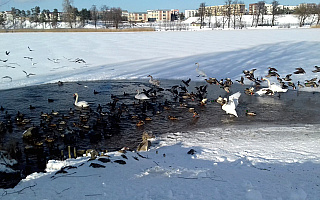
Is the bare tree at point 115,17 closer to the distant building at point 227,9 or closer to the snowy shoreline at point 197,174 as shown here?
the distant building at point 227,9

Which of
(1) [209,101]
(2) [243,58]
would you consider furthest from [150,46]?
(1) [209,101]

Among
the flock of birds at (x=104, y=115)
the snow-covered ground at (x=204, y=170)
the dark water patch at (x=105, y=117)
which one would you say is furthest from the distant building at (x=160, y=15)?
the flock of birds at (x=104, y=115)

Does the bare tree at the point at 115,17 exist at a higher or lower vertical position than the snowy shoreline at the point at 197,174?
higher

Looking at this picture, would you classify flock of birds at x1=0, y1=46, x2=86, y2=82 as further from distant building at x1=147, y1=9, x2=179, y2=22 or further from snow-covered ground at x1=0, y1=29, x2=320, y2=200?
distant building at x1=147, y1=9, x2=179, y2=22

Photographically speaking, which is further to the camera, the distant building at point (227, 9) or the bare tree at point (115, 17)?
the distant building at point (227, 9)

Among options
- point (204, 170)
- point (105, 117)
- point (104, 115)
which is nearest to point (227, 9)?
point (104, 115)

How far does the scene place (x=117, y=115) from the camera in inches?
Answer: 411

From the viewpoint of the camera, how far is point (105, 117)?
1063cm

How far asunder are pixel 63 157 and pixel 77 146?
→ 0.95 m

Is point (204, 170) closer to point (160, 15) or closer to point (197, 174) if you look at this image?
point (197, 174)

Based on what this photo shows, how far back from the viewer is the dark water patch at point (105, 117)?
26.4ft

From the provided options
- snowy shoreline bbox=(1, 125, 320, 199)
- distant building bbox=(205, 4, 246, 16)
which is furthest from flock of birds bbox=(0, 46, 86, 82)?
distant building bbox=(205, 4, 246, 16)

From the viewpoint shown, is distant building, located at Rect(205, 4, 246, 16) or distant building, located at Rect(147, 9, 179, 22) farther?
distant building, located at Rect(147, 9, 179, 22)

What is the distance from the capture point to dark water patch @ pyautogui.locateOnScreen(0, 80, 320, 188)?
317 inches
